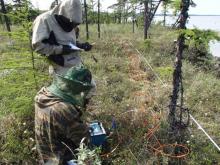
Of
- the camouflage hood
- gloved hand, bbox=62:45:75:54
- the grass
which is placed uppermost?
the camouflage hood

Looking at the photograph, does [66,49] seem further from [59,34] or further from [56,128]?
[56,128]

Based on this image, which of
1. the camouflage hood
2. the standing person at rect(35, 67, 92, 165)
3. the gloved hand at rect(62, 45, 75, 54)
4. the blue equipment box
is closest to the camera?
the standing person at rect(35, 67, 92, 165)

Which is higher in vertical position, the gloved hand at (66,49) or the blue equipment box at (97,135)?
the gloved hand at (66,49)

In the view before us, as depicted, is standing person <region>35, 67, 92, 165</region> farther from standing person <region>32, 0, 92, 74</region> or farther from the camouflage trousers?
standing person <region>32, 0, 92, 74</region>

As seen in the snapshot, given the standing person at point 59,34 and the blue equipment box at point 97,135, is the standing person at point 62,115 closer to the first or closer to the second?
the blue equipment box at point 97,135

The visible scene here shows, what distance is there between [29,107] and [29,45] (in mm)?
1040

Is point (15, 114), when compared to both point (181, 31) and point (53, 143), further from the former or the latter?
point (181, 31)

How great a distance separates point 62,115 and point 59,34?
5.94ft

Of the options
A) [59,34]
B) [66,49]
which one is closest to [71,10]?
[59,34]

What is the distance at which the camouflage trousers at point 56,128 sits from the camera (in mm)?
3979

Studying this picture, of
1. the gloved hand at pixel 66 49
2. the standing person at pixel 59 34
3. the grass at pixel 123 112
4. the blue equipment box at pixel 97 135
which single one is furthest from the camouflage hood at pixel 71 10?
the blue equipment box at pixel 97 135

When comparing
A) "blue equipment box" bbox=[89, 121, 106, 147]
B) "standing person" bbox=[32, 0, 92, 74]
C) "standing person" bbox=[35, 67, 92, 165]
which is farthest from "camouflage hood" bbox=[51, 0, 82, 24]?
"blue equipment box" bbox=[89, 121, 106, 147]

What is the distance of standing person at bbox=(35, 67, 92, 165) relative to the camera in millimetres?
3957

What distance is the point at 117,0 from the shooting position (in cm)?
3728
